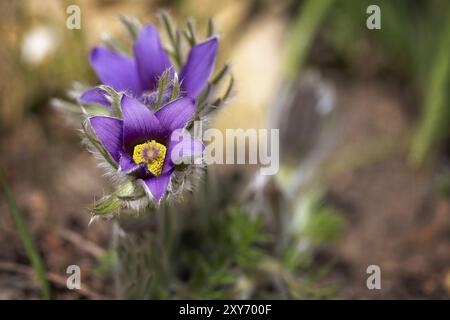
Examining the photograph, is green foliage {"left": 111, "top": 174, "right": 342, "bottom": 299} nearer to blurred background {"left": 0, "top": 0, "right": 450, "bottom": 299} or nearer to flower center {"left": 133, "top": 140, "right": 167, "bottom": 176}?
blurred background {"left": 0, "top": 0, "right": 450, "bottom": 299}

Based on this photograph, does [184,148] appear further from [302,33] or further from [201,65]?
[302,33]

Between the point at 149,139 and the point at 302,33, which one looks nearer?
the point at 149,139

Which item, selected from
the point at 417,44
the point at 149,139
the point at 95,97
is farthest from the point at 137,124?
the point at 417,44

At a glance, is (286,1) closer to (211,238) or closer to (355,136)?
(355,136)

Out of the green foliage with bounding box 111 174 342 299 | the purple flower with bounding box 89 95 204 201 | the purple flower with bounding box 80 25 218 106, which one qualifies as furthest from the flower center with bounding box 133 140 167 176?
the green foliage with bounding box 111 174 342 299

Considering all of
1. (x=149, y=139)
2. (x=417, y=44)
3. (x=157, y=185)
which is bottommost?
(x=157, y=185)

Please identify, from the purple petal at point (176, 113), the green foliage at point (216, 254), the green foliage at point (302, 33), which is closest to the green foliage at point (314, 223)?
the green foliage at point (216, 254)
